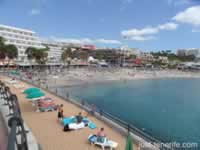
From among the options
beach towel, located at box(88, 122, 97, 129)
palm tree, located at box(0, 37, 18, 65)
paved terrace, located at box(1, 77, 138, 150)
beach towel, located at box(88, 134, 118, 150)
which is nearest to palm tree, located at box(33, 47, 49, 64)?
palm tree, located at box(0, 37, 18, 65)

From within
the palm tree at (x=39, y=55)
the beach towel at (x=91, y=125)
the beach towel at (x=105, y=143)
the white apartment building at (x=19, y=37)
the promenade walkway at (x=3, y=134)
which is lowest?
the beach towel at (x=91, y=125)

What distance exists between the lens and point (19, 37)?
79.6 m

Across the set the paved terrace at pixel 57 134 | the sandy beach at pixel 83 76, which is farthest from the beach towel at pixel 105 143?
the sandy beach at pixel 83 76

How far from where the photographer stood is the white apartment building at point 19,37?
2924 inches

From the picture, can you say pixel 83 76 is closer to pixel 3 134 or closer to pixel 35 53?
pixel 35 53

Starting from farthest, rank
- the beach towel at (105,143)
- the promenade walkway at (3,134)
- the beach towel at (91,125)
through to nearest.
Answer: the beach towel at (91,125) → the beach towel at (105,143) → the promenade walkway at (3,134)

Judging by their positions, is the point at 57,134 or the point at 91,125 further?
the point at 91,125

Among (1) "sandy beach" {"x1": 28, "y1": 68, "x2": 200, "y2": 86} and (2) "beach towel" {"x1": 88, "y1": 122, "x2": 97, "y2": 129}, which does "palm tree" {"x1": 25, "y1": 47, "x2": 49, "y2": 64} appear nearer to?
A: (1) "sandy beach" {"x1": 28, "y1": 68, "x2": 200, "y2": 86}

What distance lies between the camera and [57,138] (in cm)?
1064

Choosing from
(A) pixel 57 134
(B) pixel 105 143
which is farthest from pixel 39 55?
(B) pixel 105 143

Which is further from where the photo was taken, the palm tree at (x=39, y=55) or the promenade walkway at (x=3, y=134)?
the palm tree at (x=39, y=55)

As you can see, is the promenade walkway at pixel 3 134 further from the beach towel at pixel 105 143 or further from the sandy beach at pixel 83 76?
the sandy beach at pixel 83 76

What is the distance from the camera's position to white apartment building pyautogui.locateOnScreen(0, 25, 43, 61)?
7428cm

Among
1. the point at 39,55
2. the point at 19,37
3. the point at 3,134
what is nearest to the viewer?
the point at 3,134
